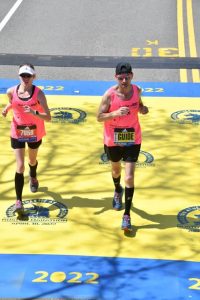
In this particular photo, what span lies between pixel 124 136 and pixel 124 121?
184mm

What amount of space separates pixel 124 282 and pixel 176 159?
338 centimetres

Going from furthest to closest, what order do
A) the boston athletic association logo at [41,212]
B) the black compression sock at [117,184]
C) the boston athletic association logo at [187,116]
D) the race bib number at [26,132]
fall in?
the boston athletic association logo at [187,116] → the black compression sock at [117,184] → the boston athletic association logo at [41,212] → the race bib number at [26,132]

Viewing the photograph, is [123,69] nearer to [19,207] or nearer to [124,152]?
[124,152]

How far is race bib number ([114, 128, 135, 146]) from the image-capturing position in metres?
8.11

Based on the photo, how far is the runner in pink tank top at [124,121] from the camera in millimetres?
7816

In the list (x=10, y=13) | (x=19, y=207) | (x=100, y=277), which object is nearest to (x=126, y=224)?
(x=100, y=277)

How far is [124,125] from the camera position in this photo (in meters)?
8.11

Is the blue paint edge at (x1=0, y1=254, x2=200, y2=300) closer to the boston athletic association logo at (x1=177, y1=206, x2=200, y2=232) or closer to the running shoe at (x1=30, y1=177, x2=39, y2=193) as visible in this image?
the boston athletic association logo at (x1=177, y1=206, x2=200, y2=232)

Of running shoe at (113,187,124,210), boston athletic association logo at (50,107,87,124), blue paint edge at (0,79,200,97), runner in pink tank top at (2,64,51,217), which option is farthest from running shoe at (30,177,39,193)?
blue paint edge at (0,79,200,97)

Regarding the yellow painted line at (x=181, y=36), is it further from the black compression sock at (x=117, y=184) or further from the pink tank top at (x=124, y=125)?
the pink tank top at (x=124, y=125)

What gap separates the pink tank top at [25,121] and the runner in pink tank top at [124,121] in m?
0.85

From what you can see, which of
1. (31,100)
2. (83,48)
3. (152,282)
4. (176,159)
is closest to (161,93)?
(176,159)

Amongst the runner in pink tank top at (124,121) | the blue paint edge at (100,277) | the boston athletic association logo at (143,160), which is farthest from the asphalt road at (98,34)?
the blue paint edge at (100,277)

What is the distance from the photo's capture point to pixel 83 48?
55.5 feet
